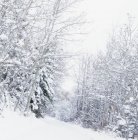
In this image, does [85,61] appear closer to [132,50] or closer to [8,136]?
[132,50]

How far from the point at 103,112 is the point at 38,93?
18532 millimetres

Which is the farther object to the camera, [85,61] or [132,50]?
[85,61]

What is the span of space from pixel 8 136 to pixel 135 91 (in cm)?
1378

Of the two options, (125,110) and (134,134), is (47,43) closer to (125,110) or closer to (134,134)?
(125,110)

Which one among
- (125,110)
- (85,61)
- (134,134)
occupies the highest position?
(85,61)

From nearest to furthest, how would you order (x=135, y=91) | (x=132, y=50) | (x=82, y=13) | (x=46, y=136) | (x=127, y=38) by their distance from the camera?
(x=46, y=136), (x=82, y=13), (x=135, y=91), (x=127, y=38), (x=132, y=50)

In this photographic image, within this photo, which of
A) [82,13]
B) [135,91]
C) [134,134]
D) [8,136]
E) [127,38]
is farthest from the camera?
[134,134]

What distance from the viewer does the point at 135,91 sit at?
23.5m

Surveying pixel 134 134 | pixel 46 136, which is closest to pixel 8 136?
pixel 46 136

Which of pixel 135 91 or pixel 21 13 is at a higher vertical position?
pixel 21 13

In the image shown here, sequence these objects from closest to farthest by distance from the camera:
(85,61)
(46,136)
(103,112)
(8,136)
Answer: (8,136) → (46,136) → (103,112) → (85,61)

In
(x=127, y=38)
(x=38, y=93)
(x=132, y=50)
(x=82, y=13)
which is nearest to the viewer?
(x=82, y=13)

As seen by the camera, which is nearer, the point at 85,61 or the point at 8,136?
the point at 8,136

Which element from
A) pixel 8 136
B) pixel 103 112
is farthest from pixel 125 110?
pixel 103 112
